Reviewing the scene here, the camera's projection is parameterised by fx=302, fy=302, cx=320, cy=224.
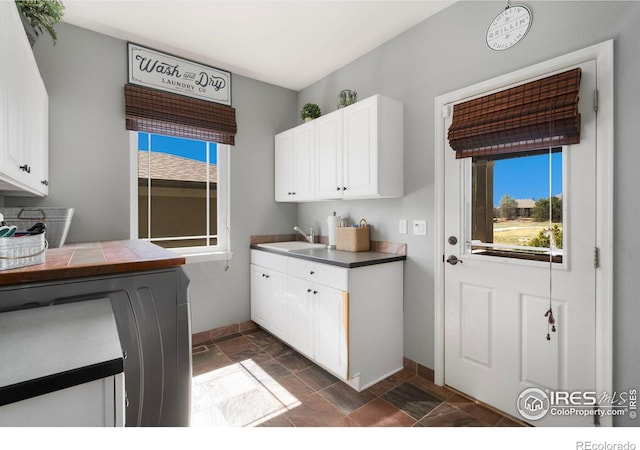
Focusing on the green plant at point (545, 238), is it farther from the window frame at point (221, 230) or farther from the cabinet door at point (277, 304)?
the window frame at point (221, 230)

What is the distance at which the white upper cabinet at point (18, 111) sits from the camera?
122cm

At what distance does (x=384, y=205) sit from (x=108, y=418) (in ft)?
7.40

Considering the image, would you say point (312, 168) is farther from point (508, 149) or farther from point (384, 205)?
point (508, 149)

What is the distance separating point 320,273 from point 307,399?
860mm

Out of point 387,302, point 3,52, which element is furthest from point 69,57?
point 387,302

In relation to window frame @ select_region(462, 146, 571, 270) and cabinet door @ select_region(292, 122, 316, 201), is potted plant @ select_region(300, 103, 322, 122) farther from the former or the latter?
window frame @ select_region(462, 146, 571, 270)

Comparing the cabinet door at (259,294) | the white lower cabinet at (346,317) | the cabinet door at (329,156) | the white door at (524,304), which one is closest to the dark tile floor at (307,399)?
the white lower cabinet at (346,317)

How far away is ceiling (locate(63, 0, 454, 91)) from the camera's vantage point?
7.09 ft

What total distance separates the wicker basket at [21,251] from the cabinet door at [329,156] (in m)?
1.93

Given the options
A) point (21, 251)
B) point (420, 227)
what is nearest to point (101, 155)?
point (21, 251)

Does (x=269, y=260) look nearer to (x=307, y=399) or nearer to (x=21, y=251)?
(x=307, y=399)

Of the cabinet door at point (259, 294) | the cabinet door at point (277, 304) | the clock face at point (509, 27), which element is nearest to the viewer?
the clock face at point (509, 27)

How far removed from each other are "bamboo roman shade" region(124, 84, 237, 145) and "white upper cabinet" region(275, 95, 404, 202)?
2.83 ft

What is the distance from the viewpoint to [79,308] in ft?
3.72
